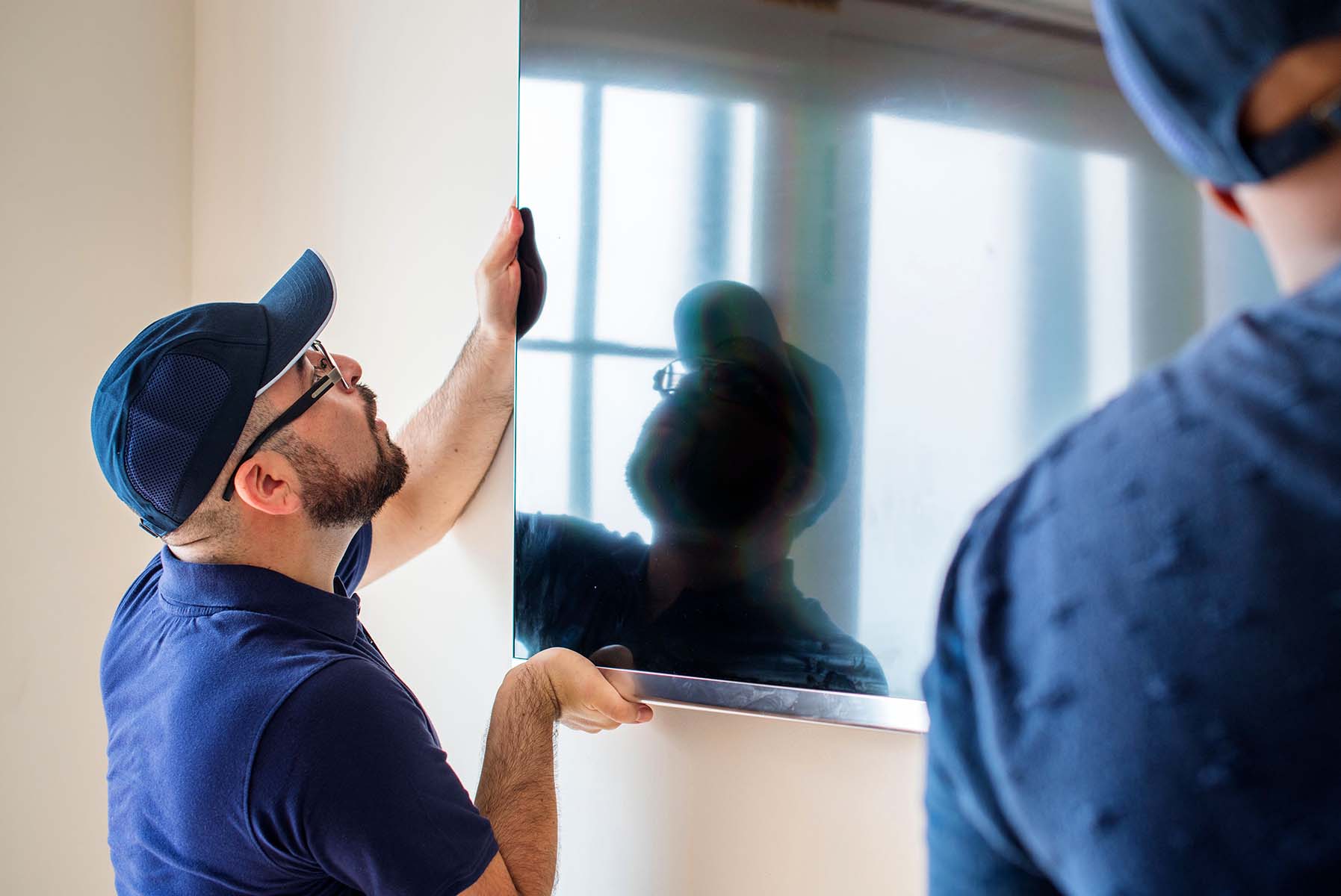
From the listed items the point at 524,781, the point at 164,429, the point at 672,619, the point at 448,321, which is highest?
the point at 448,321

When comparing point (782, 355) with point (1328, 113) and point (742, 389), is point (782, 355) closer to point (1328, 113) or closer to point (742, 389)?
point (742, 389)

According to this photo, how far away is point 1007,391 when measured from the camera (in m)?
1.05

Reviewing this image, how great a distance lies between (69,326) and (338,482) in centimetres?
103

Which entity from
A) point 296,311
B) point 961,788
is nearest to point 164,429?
point 296,311

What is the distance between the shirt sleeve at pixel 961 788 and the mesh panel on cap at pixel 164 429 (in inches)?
44.4

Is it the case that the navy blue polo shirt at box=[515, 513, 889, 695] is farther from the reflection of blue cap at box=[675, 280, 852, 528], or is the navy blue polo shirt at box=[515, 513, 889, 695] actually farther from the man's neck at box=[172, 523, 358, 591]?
the man's neck at box=[172, 523, 358, 591]

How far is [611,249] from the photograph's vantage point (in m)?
1.34

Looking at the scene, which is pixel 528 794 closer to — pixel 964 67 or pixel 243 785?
pixel 243 785

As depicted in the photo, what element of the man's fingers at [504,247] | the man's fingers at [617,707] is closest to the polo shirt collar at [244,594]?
the man's fingers at [617,707]

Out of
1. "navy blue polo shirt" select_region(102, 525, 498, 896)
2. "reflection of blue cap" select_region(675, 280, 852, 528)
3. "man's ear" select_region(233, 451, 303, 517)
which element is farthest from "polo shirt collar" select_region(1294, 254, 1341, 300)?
"man's ear" select_region(233, 451, 303, 517)

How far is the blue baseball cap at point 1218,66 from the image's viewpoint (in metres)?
0.44

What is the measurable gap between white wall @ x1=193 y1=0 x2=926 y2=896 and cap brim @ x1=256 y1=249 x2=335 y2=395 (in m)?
0.23

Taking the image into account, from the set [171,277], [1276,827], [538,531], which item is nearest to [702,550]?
[538,531]

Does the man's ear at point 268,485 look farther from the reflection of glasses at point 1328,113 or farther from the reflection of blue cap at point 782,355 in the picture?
the reflection of glasses at point 1328,113
